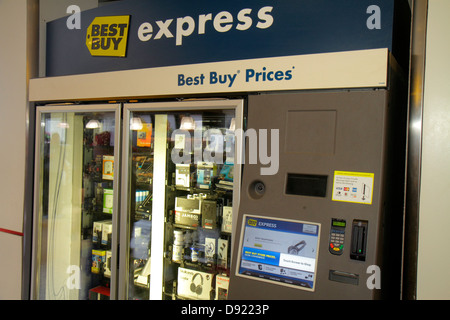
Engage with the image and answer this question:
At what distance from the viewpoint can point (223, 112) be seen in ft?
7.89

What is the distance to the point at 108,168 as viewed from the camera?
10.0 ft

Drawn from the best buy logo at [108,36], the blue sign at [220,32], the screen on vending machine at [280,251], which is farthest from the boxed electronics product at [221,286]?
the best buy logo at [108,36]

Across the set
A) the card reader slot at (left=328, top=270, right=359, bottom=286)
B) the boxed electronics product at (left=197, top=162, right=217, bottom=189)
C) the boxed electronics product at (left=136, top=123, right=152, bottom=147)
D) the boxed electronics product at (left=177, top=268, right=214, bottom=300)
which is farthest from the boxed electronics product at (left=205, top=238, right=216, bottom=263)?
the card reader slot at (left=328, top=270, right=359, bottom=286)

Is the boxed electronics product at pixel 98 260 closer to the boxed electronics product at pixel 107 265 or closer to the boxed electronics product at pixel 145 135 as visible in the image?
the boxed electronics product at pixel 107 265

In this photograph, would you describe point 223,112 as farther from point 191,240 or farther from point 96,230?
point 96,230

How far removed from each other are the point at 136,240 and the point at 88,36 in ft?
5.03

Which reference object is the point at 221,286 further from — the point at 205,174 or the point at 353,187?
the point at 353,187

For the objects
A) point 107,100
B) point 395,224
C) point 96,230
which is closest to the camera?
point 395,224

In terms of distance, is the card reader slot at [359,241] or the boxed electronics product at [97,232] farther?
the boxed electronics product at [97,232]

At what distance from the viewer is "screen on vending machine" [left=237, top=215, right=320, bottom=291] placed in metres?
1.69

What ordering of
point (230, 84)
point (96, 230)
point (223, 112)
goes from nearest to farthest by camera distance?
point (230, 84)
point (223, 112)
point (96, 230)

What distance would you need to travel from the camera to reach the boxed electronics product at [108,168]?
3.04m

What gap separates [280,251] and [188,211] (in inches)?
44.5

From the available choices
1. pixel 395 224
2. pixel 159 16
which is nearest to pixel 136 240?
pixel 159 16
